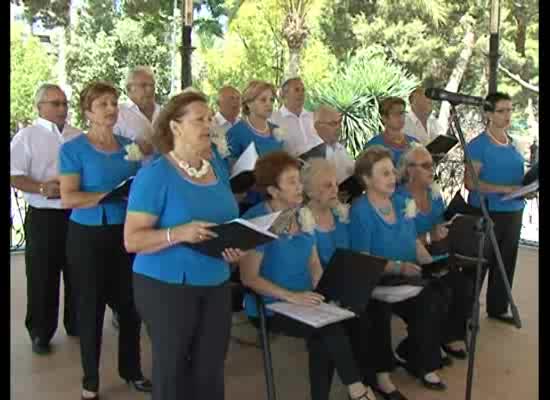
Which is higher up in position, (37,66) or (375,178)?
(37,66)

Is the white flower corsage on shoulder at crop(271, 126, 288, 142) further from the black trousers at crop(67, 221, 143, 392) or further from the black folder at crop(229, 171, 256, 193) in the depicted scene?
the black trousers at crop(67, 221, 143, 392)

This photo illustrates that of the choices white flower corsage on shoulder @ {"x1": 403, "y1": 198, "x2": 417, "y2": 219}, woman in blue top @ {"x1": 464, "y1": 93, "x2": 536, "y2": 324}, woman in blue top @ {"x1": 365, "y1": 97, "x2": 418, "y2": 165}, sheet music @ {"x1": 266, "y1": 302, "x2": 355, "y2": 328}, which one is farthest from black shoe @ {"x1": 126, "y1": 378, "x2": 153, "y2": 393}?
woman in blue top @ {"x1": 464, "y1": 93, "x2": 536, "y2": 324}

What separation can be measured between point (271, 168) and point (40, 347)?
1814 mm

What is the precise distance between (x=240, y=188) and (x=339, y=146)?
125 cm

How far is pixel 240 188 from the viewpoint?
3.08 meters

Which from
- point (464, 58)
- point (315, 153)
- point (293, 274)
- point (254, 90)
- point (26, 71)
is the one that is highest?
point (464, 58)

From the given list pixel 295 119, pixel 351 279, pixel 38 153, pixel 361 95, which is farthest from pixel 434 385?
pixel 361 95

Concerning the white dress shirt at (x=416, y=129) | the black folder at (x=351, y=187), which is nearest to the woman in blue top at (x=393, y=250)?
the black folder at (x=351, y=187)

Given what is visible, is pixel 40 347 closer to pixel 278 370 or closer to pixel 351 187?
pixel 278 370

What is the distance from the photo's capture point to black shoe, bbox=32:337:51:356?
3604 millimetres

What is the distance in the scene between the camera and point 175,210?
6.73ft

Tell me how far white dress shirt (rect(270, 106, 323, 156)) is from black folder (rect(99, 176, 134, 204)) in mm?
1594

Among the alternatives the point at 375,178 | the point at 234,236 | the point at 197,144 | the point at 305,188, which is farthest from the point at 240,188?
the point at 234,236
